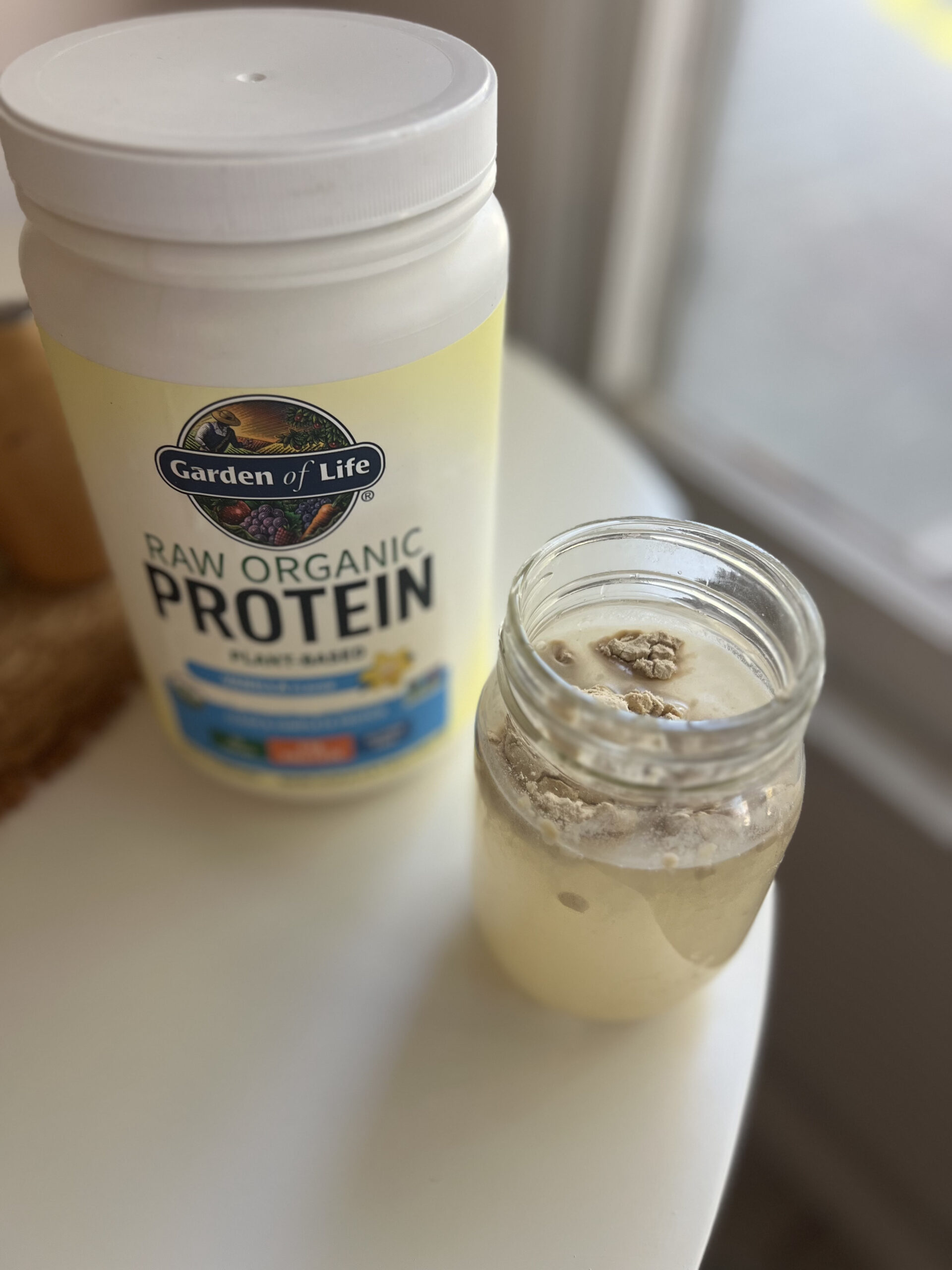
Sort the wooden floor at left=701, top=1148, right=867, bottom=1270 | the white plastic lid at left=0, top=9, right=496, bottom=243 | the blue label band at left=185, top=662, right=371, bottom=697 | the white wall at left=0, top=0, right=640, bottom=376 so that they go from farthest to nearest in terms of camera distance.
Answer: the wooden floor at left=701, top=1148, right=867, bottom=1270 → the white wall at left=0, top=0, right=640, bottom=376 → the blue label band at left=185, top=662, right=371, bottom=697 → the white plastic lid at left=0, top=9, right=496, bottom=243

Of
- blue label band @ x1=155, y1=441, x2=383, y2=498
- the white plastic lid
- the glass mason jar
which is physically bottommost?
the glass mason jar

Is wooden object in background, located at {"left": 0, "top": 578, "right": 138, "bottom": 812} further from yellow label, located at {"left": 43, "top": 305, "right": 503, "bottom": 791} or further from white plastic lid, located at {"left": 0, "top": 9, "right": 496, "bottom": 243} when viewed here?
white plastic lid, located at {"left": 0, "top": 9, "right": 496, "bottom": 243}

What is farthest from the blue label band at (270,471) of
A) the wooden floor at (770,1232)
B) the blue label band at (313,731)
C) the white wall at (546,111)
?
the wooden floor at (770,1232)

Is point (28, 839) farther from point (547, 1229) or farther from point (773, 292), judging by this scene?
point (773, 292)

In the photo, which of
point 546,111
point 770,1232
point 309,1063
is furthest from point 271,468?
point 770,1232

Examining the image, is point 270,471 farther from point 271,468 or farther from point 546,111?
point 546,111

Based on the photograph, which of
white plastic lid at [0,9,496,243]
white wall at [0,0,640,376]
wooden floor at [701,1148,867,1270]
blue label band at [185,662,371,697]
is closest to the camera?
white plastic lid at [0,9,496,243]

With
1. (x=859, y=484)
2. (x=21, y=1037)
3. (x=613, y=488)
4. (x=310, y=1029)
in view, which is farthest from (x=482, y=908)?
(x=859, y=484)

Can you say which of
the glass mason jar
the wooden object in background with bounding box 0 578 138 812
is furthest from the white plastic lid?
the wooden object in background with bounding box 0 578 138 812
